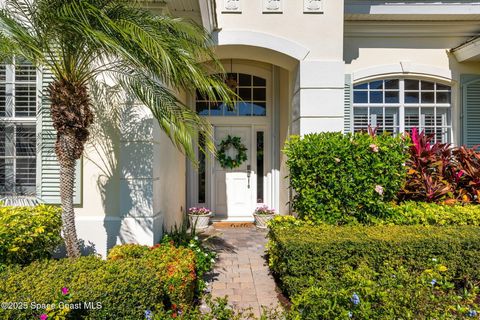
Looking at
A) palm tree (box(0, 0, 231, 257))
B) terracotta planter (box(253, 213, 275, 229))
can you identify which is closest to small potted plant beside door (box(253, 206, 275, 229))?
terracotta planter (box(253, 213, 275, 229))

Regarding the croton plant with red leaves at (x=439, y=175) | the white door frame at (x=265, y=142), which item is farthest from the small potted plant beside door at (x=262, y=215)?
the croton plant with red leaves at (x=439, y=175)

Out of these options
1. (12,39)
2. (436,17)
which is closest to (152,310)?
(12,39)

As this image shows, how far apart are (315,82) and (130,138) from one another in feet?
10.1

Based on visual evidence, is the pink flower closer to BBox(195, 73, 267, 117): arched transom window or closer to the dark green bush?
the dark green bush

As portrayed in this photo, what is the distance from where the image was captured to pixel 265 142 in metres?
Result: 7.08

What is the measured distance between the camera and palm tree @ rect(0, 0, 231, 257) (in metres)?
2.75

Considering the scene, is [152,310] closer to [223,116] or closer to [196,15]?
[196,15]

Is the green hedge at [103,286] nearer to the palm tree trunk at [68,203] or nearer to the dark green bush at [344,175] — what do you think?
→ the palm tree trunk at [68,203]

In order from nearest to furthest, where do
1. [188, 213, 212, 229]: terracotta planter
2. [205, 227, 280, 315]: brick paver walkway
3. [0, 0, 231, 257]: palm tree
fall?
[0, 0, 231, 257]: palm tree, [205, 227, 280, 315]: brick paver walkway, [188, 213, 212, 229]: terracotta planter

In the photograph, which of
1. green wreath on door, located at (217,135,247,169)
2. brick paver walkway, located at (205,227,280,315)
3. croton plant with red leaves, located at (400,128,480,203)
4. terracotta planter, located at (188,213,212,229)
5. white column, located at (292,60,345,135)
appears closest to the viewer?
brick paver walkway, located at (205,227,280,315)

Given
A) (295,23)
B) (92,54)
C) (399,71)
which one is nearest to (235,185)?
(295,23)

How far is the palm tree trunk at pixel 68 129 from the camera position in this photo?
125 inches

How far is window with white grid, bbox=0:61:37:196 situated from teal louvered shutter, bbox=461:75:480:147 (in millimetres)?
7836

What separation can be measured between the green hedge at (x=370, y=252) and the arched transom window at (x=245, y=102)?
4.06 metres
